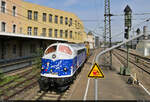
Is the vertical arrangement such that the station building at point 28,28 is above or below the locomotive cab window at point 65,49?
above

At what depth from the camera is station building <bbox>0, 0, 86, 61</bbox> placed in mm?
20969

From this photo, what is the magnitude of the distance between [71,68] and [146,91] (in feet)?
21.2

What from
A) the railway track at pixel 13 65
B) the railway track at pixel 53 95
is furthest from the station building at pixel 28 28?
the railway track at pixel 53 95

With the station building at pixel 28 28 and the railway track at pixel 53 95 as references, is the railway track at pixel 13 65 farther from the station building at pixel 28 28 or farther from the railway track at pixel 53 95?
the railway track at pixel 53 95

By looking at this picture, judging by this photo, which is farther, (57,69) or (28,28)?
(28,28)

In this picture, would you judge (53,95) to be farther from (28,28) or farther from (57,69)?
(28,28)

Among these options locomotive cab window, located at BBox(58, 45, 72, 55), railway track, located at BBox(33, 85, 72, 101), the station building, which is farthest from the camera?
the station building

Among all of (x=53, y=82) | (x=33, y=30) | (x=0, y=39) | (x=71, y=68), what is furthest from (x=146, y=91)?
(x=33, y=30)

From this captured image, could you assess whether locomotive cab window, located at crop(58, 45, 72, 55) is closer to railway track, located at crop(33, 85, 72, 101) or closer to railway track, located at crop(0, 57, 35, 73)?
railway track, located at crop(33, 85, 72, 101)

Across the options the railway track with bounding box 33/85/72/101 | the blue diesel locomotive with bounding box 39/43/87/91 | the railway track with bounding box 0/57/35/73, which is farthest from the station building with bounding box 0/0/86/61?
the railway track with bounding box 33/85/72/101

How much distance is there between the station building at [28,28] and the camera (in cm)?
2097

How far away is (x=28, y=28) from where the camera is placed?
37.0 m

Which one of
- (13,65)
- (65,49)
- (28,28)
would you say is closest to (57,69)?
(65,49)

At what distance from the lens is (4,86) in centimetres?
1145
